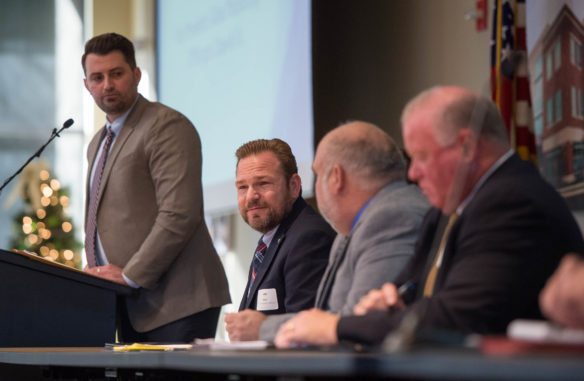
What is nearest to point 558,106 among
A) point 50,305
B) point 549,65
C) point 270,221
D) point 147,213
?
point 549,65

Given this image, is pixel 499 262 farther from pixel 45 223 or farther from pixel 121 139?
pixel 45 223

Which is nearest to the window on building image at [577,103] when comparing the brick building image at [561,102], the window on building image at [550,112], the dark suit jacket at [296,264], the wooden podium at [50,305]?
the brick building image at [561,102]

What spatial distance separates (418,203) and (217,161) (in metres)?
3.81

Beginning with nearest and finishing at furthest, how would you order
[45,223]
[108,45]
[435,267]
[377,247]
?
[435,267]
[377,247]
[108,45]
[45,223]

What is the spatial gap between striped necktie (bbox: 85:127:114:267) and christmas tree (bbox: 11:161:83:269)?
493cm

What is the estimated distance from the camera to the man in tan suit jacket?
3.04 metres

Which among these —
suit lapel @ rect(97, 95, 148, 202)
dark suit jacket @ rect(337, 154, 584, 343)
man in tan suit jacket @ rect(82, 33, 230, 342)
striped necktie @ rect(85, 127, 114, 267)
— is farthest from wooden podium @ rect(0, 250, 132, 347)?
dark suit jacket @ rect(337, 154, 584, 343)

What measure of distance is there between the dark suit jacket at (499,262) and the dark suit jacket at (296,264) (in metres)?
0.99

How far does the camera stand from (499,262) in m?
1.50

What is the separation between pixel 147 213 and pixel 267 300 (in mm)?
779

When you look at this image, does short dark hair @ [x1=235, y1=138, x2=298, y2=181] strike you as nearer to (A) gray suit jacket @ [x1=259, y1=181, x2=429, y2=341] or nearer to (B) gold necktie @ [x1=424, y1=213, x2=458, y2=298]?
(A) gray suit jacket @ [x1=259, y1=181, x2=429, y2=341]

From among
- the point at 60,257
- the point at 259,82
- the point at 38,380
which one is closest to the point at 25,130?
the point at 60,257

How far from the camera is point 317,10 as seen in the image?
4.39 metres

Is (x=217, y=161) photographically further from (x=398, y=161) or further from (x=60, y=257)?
(x=398, y=161)
